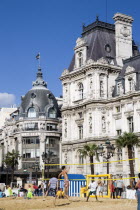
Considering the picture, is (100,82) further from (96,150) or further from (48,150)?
Result: (48,150)

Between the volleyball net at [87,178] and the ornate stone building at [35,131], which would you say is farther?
the ornate stone building at [35,131]

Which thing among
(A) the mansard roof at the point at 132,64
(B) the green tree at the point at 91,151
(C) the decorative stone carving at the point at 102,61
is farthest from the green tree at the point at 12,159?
(A) the mansard roof at the point at 132,64

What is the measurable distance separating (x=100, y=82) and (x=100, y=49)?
6.07 metres

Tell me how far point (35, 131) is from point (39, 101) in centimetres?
721

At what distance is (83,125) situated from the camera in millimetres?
60031

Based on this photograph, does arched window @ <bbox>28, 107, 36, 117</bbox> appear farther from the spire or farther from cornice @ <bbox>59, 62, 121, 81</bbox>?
cornice @ <bbox>59, 62, 121, 81</bbox>

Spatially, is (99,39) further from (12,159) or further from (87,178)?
(87,178)

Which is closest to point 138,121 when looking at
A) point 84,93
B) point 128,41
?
point 84,93

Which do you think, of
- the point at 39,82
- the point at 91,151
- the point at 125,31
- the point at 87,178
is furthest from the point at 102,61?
the point at 39,82

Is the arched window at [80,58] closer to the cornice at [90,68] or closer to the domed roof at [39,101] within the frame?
Answer: the cornice at [90,68]

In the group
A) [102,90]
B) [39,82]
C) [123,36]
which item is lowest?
[102,90]

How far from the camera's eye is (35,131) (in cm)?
8150

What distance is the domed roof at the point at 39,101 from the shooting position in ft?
276

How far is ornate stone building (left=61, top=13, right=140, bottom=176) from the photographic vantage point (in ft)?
181
